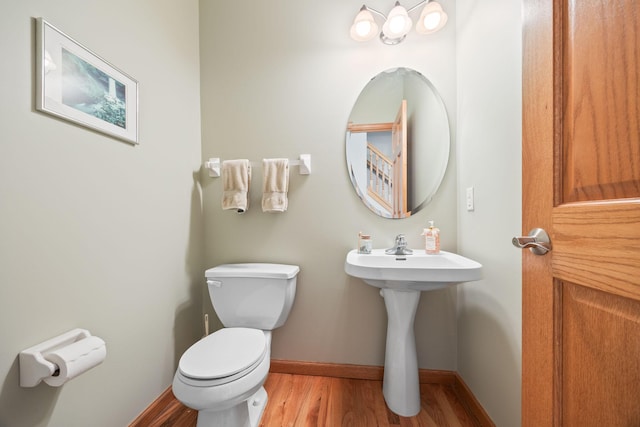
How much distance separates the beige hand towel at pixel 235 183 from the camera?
4.63 feet

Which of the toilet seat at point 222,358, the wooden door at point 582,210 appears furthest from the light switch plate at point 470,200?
the toilet seat at point 222,358

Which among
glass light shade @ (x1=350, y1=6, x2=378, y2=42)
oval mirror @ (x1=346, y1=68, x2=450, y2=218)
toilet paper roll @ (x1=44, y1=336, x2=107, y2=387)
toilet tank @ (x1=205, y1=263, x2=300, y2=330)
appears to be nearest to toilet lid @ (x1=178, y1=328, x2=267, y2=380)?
toilet tank @ (x1=205, y1=263, x2=300, y2=330)

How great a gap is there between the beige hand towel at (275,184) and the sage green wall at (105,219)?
483mm

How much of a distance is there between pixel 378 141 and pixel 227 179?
947 millimetres

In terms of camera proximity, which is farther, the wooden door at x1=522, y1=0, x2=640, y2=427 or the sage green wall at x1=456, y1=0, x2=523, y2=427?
the sage green wall at x1=456, y1=0, x2=523, y2=427

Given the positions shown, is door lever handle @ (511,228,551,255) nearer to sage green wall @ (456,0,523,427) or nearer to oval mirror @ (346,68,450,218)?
sage green wall @ (456,0,523,427)

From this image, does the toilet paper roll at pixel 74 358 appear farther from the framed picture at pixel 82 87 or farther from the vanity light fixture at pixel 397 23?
the vanity light fixture at pixel 397 23

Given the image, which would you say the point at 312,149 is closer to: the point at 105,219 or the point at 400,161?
the point at 400,161

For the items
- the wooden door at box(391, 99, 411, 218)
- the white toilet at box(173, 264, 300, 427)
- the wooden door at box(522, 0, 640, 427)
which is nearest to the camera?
the wooden door at box(522, 0, 640, 427)

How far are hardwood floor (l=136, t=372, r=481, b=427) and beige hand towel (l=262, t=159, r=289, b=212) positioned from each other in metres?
1.03

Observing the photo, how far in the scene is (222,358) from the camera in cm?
95

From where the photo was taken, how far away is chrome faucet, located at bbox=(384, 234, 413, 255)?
52.4 inches

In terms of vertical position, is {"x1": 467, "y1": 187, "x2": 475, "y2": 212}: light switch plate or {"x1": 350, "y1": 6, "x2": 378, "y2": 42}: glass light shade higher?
{"x1": 350, "y1": 6, "x2": 378, "y2": 42}: glass light shade

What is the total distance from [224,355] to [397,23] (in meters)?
1.85
